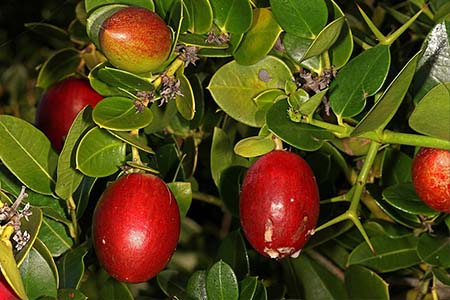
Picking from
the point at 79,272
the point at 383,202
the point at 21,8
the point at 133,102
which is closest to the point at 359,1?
the point at 383,202

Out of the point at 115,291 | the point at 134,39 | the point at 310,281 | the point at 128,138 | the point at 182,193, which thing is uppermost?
the point at 134,39

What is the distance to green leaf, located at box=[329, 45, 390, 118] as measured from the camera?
36.3 inches

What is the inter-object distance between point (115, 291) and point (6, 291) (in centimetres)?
24

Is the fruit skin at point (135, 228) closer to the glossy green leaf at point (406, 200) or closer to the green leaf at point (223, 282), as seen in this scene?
the green leaf at point (223, 282)

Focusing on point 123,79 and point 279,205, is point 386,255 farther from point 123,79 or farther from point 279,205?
point 123,79

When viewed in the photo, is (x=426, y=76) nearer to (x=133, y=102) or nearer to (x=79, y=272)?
(x=133, y=102)

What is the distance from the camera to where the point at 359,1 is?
125 cm

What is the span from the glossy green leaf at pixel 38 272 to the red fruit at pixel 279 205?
0.20 metres

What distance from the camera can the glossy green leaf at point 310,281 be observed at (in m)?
1.26

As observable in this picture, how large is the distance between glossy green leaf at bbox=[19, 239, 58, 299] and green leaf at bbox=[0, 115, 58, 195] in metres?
0.12

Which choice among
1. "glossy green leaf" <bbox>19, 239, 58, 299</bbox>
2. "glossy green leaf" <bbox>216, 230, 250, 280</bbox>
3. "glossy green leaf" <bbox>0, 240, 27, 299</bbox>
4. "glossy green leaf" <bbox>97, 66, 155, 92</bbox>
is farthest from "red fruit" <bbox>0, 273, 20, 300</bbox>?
"glossy green leaf" <bbox>216, 230, 250, 280</bbox>

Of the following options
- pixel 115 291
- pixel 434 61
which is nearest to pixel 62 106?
pixel 115 291

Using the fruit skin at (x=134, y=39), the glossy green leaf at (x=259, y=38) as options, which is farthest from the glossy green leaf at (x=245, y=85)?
the fruit skin at (x=134, y=39)

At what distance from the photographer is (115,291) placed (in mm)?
1037
